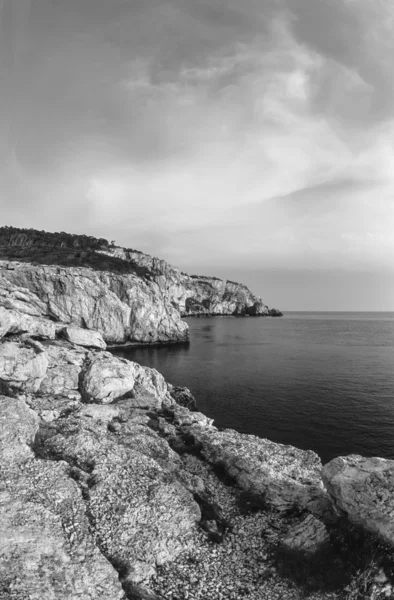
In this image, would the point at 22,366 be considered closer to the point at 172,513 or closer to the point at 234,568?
the point at 172,513

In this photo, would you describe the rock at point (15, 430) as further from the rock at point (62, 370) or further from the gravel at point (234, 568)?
the gravel at point (234, 568)

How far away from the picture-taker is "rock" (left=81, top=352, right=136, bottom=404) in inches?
1335

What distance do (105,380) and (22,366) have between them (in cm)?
856

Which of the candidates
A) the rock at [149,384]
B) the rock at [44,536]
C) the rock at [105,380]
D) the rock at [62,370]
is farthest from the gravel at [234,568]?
the rock at [149,384]

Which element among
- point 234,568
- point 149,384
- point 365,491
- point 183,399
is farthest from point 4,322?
point 365,491

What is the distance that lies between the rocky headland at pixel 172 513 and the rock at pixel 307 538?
0.17ft

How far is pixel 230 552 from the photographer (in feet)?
51.1

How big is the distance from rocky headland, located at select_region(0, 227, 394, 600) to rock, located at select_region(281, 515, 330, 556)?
52 millimetres

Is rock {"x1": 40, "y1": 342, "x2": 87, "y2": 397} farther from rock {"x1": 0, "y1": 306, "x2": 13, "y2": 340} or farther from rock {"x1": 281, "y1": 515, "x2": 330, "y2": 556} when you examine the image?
rock {"x1": 281, "y1": 515, "x2": 330, "y2": 556}

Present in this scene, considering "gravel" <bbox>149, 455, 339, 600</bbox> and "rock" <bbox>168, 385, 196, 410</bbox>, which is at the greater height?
"gravel" <bbox>149, 455, 339, 600</bbox>

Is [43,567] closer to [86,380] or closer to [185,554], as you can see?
[185,554]

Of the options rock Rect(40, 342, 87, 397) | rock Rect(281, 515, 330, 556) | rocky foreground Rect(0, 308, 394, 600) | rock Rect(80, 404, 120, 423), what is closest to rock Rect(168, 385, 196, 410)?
rock Rect(40, 342, 87, 397)

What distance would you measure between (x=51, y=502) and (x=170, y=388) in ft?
117

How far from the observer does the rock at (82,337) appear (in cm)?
4519
